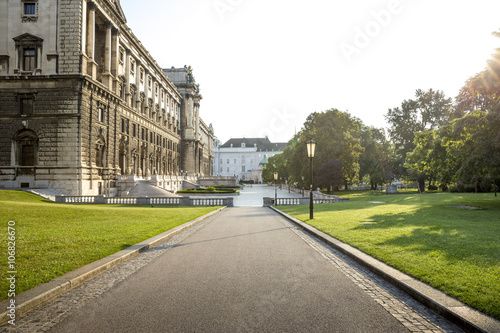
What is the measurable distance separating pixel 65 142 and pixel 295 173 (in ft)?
125

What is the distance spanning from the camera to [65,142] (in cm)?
3300

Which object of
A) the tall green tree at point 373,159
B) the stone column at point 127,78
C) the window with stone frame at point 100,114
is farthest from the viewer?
the tall green tree at point 373,159

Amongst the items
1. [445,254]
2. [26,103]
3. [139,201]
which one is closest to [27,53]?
[26,103]

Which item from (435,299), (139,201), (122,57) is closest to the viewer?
(435,299)

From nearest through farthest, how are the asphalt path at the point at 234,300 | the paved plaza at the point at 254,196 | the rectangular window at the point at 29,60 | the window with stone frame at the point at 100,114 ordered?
the asphalt path at the point at 234,300 → the paved plaza at the point at 254,196 → the rectangular window at the point at 29,60 → the window with stone frame at the point at 100,114

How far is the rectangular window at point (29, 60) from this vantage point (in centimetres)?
3406

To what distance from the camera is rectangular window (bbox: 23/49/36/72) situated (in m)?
34.1

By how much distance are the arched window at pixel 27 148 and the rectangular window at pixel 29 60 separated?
6918 millimetres

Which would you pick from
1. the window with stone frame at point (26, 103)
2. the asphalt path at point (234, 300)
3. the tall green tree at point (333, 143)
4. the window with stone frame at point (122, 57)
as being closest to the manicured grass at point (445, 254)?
the asphalt path at point (234, 300)

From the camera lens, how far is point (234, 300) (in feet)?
16.9

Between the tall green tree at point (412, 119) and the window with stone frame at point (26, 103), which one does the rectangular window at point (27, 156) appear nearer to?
the window with stone frame at point (26, 103)

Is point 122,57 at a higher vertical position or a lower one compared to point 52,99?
higher

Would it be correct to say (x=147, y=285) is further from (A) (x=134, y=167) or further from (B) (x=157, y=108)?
(B) (x=157, y=108)

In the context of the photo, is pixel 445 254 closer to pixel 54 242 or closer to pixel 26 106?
pixel 54 242
